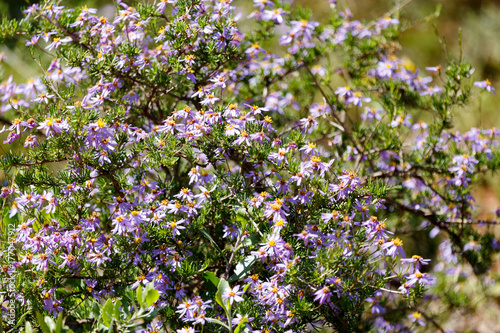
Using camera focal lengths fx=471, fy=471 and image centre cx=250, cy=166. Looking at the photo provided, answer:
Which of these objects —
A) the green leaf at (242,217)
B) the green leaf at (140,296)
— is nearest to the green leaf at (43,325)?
the green leaf at (140,296)

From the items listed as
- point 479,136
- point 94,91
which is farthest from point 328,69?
point 94,91

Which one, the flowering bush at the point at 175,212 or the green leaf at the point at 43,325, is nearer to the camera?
the green leaf at the point at 43,325

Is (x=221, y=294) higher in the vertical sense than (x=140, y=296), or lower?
lower

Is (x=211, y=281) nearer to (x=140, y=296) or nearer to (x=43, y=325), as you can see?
(x=140, y=296)

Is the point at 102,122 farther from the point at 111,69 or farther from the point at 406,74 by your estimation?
the point at 406,74

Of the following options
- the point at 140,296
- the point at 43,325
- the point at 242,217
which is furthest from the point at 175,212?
the point at 43,325

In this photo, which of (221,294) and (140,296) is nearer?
(140,296)

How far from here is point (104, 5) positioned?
535 cm

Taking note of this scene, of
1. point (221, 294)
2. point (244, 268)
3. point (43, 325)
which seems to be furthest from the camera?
point (244, 268)

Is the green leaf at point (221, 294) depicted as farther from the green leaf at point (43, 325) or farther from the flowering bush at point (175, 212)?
the green leaf at point (43, 325)

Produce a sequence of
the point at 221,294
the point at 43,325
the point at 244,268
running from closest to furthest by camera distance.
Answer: the point at 43,325 → the point at 221,294 → the point at 244,268

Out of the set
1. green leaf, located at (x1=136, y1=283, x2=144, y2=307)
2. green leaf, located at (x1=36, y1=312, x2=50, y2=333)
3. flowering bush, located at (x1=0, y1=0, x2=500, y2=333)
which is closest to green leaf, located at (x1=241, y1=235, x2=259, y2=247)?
flowering bush, located at (x1=0, y1=0, x2=500, y2=333)

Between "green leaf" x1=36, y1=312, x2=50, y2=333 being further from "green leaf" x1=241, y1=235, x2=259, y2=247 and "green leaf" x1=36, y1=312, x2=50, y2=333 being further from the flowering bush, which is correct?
"green leaf" x1=241, y1=235, x2=259, y2=247

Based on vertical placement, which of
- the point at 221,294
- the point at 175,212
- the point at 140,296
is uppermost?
the point at 175,212
